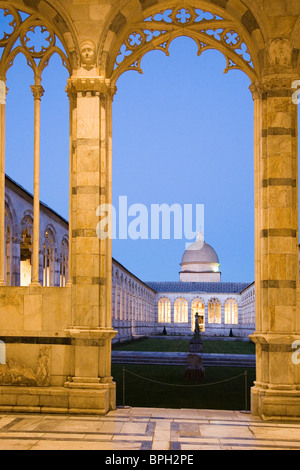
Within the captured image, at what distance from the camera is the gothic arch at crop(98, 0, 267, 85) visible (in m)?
11.2

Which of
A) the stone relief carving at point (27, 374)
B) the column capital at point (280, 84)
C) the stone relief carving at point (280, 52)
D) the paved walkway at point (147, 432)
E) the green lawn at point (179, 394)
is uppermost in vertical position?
the stone relief carving at point (280, 52)

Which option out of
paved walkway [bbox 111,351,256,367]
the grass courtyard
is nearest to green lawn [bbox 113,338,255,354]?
paved walkway [bbox 111,351,256,367]

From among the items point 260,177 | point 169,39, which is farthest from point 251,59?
point 260,177

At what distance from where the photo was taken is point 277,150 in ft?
35.1

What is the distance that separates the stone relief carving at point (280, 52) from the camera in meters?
10.8

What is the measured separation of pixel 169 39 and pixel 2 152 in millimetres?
4742

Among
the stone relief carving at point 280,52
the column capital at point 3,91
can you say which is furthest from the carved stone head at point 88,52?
the stone relief carving at point 280,52

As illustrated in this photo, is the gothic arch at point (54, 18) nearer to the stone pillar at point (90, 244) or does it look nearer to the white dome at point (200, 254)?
the stone pillar at point (90, 244)

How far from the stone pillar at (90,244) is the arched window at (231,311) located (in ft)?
210

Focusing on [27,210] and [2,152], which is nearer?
[2,152]

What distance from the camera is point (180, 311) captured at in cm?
7500

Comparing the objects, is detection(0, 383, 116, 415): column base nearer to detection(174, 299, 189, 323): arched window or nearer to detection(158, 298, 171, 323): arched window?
detection(174, 299, 189, 323): arched window

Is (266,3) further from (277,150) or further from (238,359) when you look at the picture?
(238,359)

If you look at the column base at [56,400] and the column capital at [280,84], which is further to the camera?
the column capital at [280,84]
